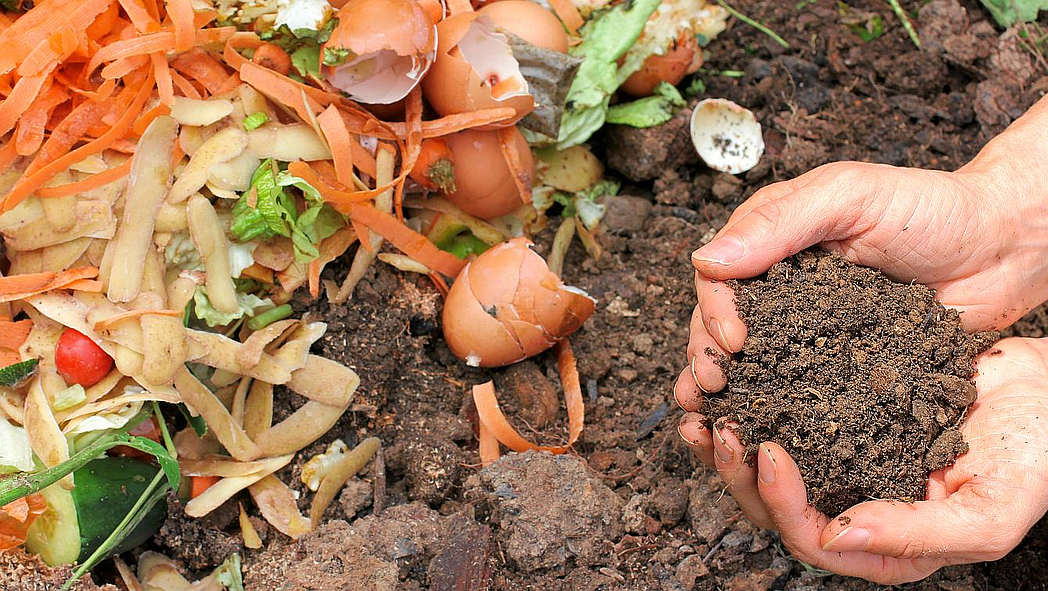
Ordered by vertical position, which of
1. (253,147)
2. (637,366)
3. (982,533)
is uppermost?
(253,147)

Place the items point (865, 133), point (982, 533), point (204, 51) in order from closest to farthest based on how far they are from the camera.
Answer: point (982, 533) → point (204, 51) → point (865, 133)

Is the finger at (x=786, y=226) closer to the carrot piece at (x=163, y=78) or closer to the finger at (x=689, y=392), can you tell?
the finger at (x=689, y=392)

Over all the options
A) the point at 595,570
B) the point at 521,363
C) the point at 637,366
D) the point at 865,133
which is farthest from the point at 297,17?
the point at 865,133

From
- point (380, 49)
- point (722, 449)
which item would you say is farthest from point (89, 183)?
point (722, 449)

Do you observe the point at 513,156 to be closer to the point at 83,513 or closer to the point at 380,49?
the point at 380,49

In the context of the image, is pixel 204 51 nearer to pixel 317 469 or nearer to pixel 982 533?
pixel 317 469

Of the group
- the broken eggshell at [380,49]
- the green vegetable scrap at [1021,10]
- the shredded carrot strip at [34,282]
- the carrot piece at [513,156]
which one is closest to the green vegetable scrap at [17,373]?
the shredded carrot strip at [34,282]
